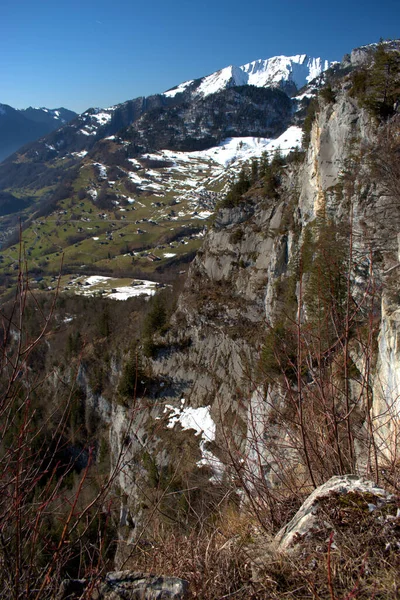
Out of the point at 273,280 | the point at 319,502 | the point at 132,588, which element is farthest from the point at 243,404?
the point at 273,280

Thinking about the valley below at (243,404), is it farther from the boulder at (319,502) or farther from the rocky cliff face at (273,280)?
the rocky cliff face at (273,280)

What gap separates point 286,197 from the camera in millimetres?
35875

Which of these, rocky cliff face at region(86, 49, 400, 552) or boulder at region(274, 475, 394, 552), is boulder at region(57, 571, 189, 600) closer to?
boulder at region(274, 475, 394, 552)

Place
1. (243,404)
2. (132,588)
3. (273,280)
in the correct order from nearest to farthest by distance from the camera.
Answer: (132,588)
(243,404)
(273,280)

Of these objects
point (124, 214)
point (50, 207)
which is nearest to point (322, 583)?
point (124, 214)

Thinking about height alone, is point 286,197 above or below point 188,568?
above

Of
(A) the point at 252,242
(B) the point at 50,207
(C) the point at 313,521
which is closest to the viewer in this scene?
(C) the point at 313,521

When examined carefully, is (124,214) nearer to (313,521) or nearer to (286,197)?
(286,197)

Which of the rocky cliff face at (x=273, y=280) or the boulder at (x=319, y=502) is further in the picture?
the rocky cliff face at (x=273, y=280)

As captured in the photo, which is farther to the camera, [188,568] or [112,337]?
[112,337]

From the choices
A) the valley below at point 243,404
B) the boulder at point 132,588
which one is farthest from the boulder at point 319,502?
the boulder at point 132,588

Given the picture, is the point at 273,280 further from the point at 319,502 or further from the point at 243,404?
the point at 319,502

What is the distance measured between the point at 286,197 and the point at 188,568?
36.0 metres

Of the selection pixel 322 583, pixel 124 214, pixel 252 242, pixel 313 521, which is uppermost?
pixel 124 214
